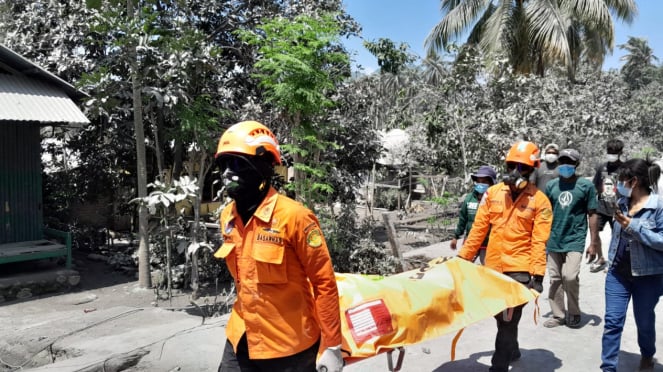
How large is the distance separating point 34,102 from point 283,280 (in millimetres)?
8140

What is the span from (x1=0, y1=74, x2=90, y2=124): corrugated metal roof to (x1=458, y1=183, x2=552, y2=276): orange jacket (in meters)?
7.14

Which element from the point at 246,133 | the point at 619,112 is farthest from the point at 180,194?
the point at 619,112

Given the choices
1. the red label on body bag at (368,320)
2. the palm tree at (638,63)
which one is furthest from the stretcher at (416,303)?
the palm tree at (638,63)

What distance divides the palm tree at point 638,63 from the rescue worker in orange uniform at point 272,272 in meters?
57.0

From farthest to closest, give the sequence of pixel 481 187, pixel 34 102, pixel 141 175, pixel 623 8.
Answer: pixel 623 8 → pixel 141 175 → pixel 34 102 → pixel 481 187

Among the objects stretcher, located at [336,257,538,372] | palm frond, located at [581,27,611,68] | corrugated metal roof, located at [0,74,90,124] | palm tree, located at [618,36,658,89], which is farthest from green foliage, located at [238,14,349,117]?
palm tree, located at [618,36,658,89]

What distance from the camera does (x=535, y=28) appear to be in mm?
14828

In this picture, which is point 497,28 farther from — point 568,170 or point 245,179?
point 245,179

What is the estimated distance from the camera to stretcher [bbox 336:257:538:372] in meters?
3.27

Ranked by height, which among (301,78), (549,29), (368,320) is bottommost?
(368,320)

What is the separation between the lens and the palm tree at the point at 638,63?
170 ft

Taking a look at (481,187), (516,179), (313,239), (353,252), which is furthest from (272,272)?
(353,252)

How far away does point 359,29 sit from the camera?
12234 mm

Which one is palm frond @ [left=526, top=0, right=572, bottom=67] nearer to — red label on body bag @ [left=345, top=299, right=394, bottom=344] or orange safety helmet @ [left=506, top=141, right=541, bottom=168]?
orange safety helmet @ [left=506, top=141, right=541, bottom=168]
